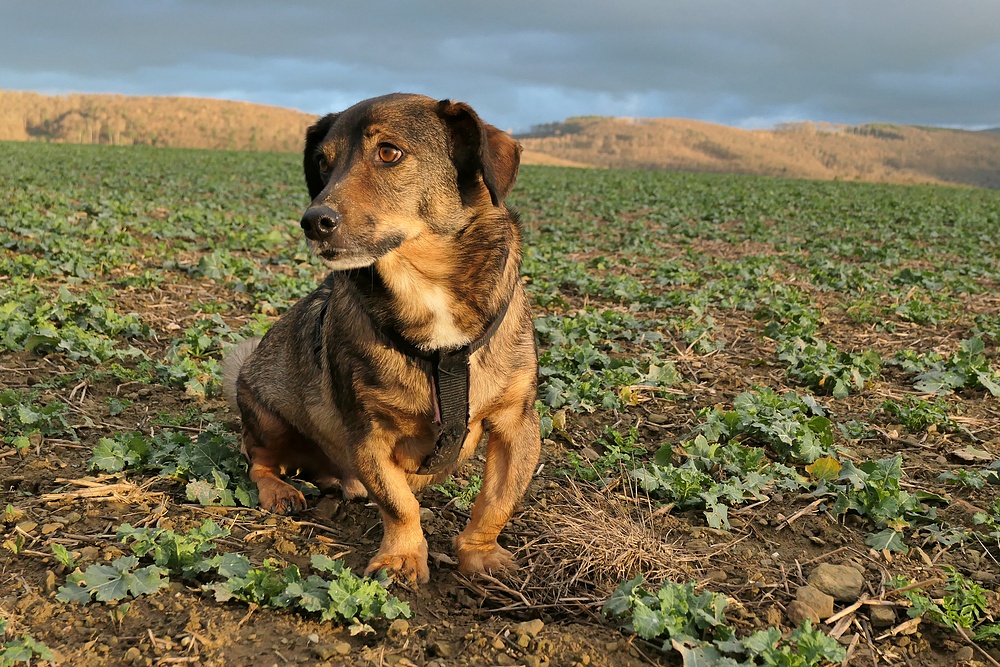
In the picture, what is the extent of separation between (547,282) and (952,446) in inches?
243

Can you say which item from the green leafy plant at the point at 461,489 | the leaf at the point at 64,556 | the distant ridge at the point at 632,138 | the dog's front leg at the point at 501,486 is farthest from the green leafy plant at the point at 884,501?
the distant ridge at the point at 632,138

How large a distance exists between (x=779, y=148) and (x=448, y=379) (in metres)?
166

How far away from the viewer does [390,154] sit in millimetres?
3410

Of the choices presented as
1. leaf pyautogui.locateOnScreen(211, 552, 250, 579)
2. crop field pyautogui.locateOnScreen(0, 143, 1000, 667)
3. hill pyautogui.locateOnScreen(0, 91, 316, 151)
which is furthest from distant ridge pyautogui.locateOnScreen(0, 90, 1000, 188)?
leaf pyautogui.locateOnScreen(211, 552, 250, 579)

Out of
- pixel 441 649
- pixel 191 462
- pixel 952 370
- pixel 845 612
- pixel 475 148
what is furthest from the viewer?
pixel 952 370

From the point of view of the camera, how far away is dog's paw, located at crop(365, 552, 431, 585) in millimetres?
3354

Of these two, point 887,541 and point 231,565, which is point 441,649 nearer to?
point 231,565

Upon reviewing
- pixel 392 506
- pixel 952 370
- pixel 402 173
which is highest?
pixel 402 173

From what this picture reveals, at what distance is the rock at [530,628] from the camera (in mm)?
2938

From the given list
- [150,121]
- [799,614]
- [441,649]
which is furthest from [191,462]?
[150,121]

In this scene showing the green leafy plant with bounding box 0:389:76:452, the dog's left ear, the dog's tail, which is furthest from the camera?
the dog's tail

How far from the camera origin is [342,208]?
313cm

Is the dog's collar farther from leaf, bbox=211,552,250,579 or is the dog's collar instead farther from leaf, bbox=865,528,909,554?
leaf, bbox=865,528,909,554

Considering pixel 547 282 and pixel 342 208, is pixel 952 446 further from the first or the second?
pixel 547 282
